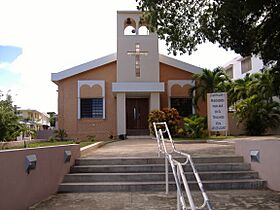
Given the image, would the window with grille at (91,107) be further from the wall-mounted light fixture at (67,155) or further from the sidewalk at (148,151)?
the wall-mounted light fixture at (67,155)

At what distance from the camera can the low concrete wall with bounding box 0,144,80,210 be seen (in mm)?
5715

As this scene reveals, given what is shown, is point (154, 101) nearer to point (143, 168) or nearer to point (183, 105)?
point (183, 105)

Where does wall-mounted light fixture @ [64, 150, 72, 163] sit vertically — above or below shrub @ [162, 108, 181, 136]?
below

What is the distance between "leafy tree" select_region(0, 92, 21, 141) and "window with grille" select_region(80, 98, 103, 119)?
4.30 meters

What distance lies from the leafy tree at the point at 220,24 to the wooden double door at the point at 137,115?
1139 centimetres

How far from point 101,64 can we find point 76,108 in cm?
338

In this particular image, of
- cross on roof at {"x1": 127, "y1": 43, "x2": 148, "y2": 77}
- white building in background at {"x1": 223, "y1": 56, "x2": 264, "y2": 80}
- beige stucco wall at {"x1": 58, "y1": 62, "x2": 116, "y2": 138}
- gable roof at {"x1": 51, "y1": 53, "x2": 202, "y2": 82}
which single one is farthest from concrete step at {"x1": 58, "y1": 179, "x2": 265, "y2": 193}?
white building in background at {"x1": 223, "y1": 56, "x2": 264, "y2": 80}

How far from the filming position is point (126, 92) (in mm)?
22656

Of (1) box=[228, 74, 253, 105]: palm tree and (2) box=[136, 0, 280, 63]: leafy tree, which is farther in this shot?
(1) box=[228, 74, 253, 105]: palm tree

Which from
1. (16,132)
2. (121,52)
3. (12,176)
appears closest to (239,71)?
(121,52)

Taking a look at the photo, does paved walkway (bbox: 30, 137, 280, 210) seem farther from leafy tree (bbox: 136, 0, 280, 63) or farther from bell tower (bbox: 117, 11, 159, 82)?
bell tower (bbox: 117, 11, 159, 82)

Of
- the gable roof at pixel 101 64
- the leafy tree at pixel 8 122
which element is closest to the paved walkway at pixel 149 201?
the leafy tree at pixel 8 122

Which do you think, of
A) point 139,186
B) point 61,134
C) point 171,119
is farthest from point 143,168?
point 61,134

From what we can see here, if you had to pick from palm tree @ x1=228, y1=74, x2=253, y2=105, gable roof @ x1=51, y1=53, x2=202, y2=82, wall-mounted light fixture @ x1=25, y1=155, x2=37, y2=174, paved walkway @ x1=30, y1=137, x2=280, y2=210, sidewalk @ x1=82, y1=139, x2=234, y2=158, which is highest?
gable roof @ x1=51, y1=53, x2=202, y2=82
